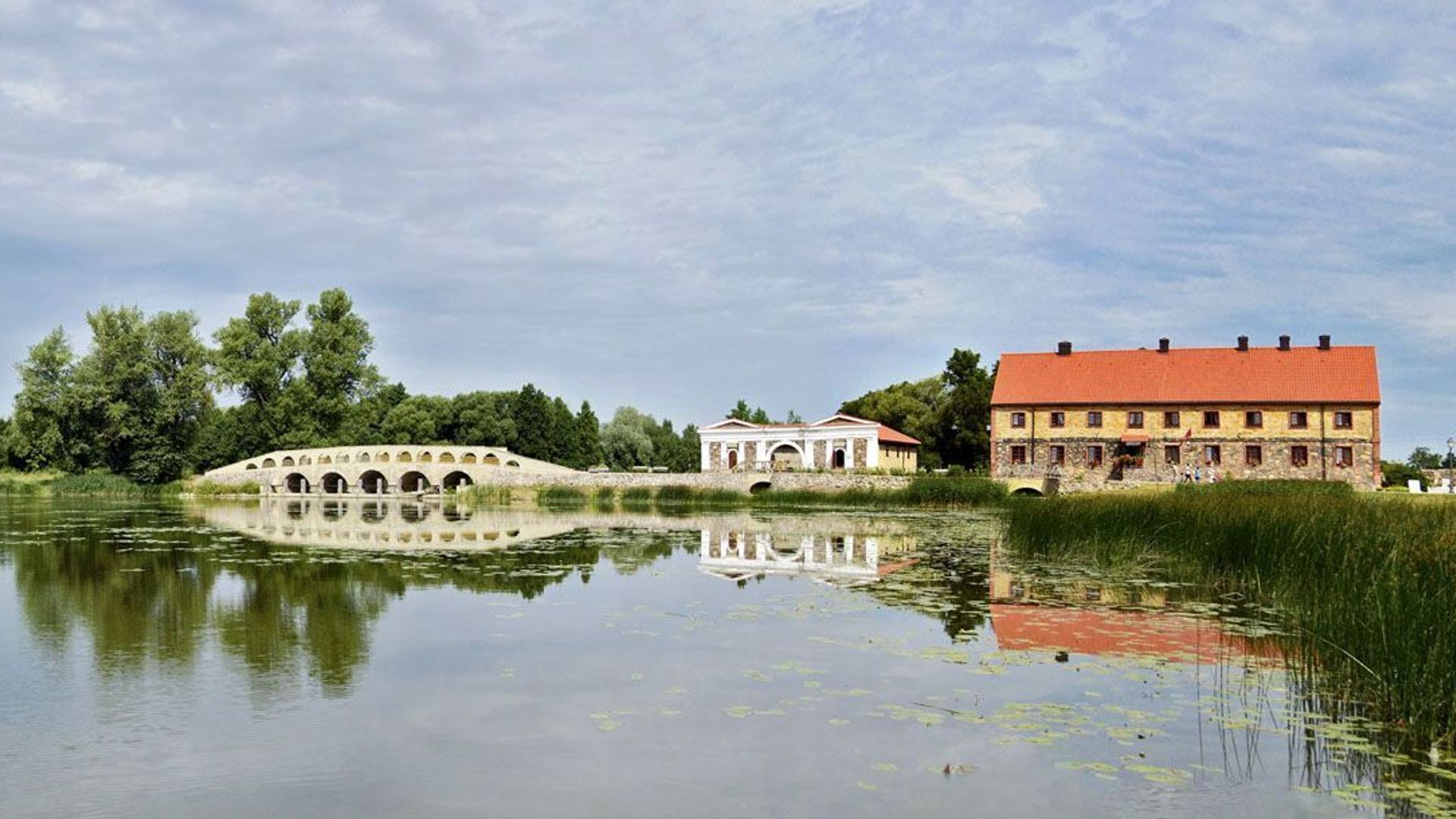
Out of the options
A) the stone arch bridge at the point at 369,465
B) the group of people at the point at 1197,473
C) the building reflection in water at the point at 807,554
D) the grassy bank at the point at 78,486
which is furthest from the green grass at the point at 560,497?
the group of people at the point at 1197,473

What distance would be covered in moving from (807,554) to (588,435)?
59.2 meters

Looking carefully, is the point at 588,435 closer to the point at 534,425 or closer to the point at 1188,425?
the point at 534,425

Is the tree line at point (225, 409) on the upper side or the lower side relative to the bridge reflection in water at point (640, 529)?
upper

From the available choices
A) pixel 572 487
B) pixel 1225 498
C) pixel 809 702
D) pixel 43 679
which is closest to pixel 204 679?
pixel 43 679

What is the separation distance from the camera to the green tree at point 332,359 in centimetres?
6581

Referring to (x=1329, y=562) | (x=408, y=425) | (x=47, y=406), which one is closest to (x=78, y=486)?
(x=47, y=406)

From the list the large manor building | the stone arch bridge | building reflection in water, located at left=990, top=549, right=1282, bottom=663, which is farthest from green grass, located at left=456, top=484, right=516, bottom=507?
building reflection in water, located at left=990, top=549, right=1282, bottom=663

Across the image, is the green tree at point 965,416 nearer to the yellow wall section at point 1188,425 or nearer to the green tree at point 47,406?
the yellow wall section at point 1188,425

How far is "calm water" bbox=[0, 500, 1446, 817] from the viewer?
5.38 m

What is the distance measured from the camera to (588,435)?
3041 inches

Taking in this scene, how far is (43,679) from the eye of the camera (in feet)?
25.4

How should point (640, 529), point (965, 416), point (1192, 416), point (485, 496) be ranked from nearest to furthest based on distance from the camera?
point (640, 529), point (1192, 416), point (485, 496), point (965, 416)

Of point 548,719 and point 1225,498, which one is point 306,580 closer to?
point 548,719

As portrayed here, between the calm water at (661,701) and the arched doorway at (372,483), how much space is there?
52579 millimetres
